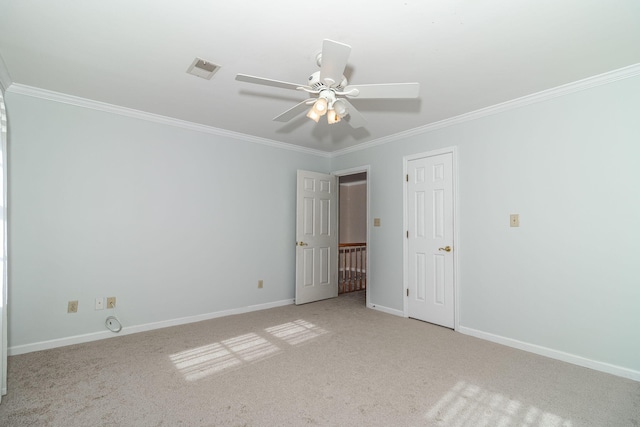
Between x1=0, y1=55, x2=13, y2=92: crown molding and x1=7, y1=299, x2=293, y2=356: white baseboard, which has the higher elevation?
x1=0, y1=55, x2=13, y2=92: crown molding

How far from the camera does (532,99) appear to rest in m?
2.96

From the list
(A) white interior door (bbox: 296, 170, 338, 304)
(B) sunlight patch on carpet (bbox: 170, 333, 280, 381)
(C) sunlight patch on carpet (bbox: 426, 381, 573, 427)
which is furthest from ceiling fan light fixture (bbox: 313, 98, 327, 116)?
(A) white interior door (bbox: 296, 170, 338, 304)

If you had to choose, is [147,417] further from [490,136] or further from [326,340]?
[490,136]

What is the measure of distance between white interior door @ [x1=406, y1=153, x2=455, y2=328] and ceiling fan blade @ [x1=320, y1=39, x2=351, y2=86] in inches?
89.7

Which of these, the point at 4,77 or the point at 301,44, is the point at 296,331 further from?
the point at 4,77

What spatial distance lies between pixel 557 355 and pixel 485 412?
1288mm

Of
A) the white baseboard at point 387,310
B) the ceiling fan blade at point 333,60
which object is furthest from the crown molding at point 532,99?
the white baseboard at point 387,310

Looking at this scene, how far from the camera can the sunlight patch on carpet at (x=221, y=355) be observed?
100 inches

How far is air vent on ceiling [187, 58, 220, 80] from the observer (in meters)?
2.39

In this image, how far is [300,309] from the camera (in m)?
4.38

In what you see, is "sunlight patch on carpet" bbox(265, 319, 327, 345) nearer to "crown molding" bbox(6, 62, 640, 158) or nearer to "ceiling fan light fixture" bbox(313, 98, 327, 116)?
"ceiling fan light fixture" bbox(313, 98, 327, 116)

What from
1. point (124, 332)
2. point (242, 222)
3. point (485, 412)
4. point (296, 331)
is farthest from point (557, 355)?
point (124, 332)

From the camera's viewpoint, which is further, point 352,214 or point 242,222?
point 352,214

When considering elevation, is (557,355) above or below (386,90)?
below
